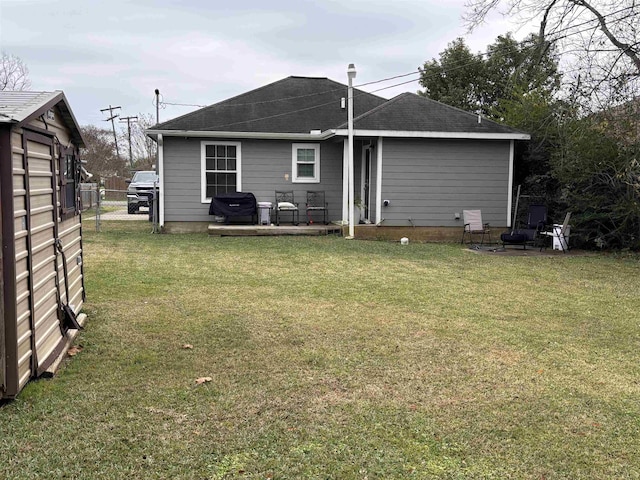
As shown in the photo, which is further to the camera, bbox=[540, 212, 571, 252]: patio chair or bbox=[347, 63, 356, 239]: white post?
bbox=[347, 63, 356, 239]: white post

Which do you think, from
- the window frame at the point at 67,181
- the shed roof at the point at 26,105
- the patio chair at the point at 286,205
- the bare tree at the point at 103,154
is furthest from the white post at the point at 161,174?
Result: the bare tree at the point at 103,154

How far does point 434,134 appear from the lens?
42.1 feet

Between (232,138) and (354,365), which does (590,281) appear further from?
(232,138)

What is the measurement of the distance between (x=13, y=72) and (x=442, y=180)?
75.1 ft

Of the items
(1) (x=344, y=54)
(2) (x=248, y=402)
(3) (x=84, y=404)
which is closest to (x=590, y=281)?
(2) (x=248, y=402)

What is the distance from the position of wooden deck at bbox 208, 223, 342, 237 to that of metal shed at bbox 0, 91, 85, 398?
304 inches

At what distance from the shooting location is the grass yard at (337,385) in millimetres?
2777

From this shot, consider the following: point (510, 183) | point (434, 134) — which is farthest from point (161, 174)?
point (510, 183)

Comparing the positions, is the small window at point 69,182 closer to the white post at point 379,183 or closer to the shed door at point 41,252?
the shed door at point 41,252

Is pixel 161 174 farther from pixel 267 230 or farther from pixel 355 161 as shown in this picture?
pixel 355 161

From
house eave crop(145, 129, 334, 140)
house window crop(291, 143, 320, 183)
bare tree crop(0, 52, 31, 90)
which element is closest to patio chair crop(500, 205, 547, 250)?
house eave crop(145, 129, 334, 140)

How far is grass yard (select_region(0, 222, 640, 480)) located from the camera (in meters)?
2.78

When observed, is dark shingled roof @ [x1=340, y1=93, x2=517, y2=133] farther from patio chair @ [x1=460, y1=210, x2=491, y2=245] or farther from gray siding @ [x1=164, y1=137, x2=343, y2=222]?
patio chair @ [x1=460, y1=210, x2=491, y2=245]

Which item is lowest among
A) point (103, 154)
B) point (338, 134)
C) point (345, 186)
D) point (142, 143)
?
point (345, 186)
